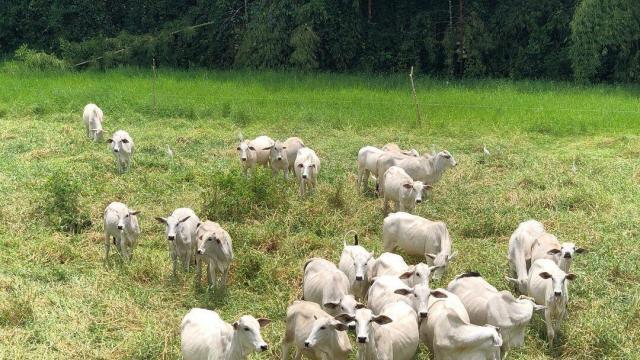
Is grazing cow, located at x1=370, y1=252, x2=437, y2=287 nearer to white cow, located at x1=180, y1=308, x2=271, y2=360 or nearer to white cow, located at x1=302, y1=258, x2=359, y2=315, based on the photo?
white cow, located at x1=302, y1=258, x2=359, y2=315

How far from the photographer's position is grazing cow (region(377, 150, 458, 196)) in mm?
12188

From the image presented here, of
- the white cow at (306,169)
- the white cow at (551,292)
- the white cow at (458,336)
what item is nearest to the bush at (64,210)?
the white cow at (306,169)

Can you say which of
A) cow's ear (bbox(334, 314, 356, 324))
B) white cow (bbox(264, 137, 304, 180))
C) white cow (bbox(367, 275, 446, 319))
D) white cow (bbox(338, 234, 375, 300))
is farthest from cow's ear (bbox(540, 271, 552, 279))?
white cow (bbox(264, 137, 304, 180))

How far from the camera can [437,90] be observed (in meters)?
21.9

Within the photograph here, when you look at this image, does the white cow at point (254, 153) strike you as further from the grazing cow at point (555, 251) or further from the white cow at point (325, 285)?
the grazing cow at point (555, 251)

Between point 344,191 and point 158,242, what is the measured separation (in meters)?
3.23

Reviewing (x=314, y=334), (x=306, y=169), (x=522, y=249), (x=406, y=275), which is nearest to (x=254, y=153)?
(x=306, y=169)

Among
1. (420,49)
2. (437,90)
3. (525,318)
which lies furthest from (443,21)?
(525,318)

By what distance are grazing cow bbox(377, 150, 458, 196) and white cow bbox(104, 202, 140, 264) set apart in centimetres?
423

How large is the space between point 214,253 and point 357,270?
1729 mm

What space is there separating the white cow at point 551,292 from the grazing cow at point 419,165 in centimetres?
455

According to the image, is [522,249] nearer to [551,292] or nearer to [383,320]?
[551,292]

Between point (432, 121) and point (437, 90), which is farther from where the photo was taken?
point (437, 90)

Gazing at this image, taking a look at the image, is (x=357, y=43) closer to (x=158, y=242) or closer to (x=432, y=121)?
(x=432, y=121)
